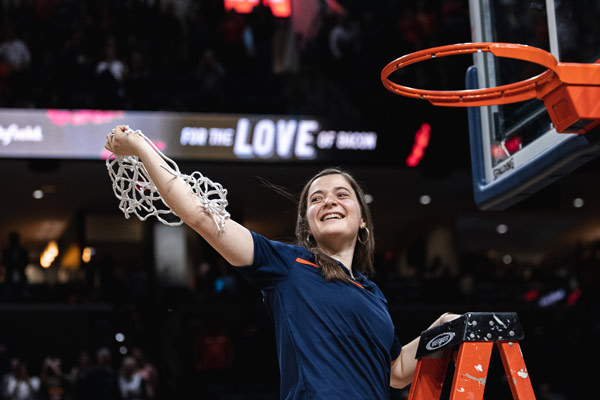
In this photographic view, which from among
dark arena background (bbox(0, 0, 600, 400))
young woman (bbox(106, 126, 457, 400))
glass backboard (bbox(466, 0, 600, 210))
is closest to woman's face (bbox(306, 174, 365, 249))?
young woman (bbox(106, 126, 457, 400))

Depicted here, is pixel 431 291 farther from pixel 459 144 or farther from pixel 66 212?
pixel 66 212

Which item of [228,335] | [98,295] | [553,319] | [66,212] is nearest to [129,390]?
[228,335]

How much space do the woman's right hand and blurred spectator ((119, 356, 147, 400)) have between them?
837cm

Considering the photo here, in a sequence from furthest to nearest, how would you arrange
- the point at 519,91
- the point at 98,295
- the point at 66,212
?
the point at 66,212 → the point at 98,295 → the point at 519,91

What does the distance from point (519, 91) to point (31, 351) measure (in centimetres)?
1200

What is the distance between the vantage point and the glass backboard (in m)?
3.45

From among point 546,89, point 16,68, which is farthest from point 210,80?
point 546,89

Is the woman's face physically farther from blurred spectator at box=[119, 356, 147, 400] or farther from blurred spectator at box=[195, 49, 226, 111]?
blurred spectator at box=[119, 356, 147, 400]

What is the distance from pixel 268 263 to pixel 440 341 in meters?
0.64

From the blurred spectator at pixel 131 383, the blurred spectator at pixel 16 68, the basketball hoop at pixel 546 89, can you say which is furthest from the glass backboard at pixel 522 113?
the blurred spectator at pixel 131 383

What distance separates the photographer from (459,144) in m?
10.9

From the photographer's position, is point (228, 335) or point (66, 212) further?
point (66, 212)

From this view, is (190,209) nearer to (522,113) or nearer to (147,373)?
(522,113)

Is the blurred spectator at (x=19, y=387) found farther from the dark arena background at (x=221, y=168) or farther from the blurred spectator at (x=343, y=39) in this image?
the blurred spectator at (x=343, y=39)
